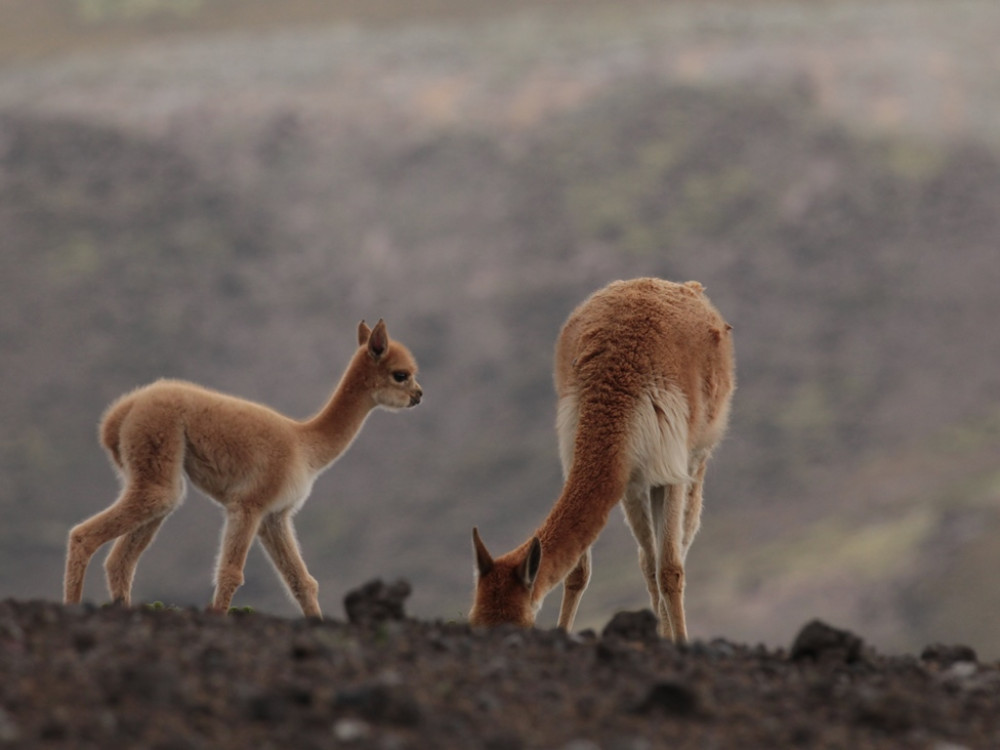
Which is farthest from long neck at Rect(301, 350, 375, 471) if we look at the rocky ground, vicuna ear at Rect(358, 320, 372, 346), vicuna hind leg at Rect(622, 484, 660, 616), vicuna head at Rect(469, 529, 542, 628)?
the rocky ground

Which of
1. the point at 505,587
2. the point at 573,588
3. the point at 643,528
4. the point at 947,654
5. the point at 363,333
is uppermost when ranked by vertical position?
the point at 363,333

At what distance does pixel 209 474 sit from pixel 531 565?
307 centimetres

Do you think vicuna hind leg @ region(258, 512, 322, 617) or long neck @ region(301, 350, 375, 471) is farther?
long neck @ region(301, 350, 375, 471)

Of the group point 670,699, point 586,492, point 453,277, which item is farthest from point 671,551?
→ point 453,277

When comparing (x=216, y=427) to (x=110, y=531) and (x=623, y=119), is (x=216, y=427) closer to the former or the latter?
(x=110, y=531)

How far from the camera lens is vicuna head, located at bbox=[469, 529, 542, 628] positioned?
12.5m

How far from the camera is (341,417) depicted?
595 inches

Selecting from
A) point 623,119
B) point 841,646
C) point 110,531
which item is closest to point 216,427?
point 110,531

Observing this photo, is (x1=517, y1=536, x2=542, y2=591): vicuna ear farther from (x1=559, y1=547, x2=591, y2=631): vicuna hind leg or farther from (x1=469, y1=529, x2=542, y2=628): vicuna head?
(x1=559, y1=547, x2=591, y2=631): vicuna hind leg

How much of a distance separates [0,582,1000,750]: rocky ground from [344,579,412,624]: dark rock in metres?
0.02

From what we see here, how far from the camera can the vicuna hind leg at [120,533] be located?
12945mm

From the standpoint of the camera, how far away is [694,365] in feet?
50.3

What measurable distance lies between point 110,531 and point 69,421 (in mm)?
140252

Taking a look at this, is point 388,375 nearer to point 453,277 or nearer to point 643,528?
point 643,528
